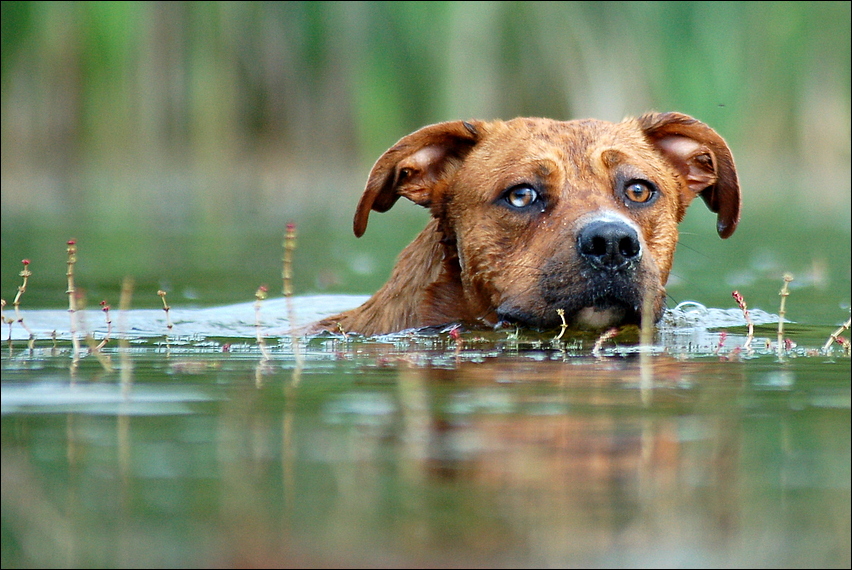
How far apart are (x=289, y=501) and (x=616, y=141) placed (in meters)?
3.49

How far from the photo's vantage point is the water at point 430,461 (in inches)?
95.0

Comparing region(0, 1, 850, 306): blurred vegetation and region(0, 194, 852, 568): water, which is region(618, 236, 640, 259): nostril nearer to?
region(0, 194, 852, 568): water

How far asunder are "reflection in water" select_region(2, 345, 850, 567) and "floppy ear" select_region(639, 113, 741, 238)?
1.96m

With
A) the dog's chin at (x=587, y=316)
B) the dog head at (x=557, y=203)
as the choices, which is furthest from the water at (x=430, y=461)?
the dog head at (x=557, y=203)

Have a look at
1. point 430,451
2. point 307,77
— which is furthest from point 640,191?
point 307,77

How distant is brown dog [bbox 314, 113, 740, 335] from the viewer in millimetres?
5113

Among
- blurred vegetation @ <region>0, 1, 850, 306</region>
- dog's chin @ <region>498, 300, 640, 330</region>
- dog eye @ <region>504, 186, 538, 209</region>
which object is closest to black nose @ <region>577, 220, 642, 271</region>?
dog's chin @ <region>498, 300, 640, 330</region>

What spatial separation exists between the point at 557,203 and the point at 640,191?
46cm

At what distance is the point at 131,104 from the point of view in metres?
15.1

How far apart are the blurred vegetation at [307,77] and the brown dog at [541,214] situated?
8787mm

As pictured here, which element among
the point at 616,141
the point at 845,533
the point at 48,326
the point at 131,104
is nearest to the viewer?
the point at 845,533

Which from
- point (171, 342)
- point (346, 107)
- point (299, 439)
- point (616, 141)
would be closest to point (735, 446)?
point (299, 439)

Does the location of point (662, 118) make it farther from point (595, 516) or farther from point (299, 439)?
point (595, 516)

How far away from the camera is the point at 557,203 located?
5.43 metres
